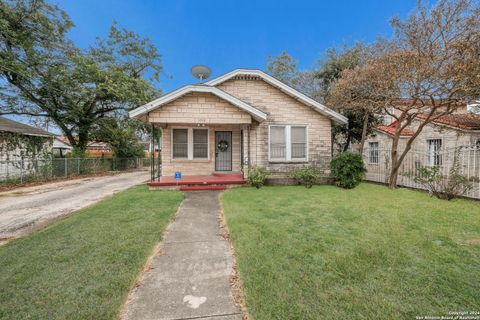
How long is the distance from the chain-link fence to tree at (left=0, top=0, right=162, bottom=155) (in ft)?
5.15

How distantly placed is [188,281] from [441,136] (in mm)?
15615

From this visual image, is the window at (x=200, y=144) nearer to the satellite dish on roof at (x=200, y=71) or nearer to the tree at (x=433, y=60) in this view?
the satellite dish on roof at (x=200, y=71)

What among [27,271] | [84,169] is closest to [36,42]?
[84,169]

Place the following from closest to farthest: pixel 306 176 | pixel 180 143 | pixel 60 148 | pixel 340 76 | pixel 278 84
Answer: pixel 306 176 → pixel 278 84 → pixel 180 143 → pixel 340 76 → pixel 60 148

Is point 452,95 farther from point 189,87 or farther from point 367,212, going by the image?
point 189,87

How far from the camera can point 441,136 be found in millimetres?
12008

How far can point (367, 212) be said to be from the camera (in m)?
5.43

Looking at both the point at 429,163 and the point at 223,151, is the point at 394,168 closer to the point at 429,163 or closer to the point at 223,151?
the point at 429,163

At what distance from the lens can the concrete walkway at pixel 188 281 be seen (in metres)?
2.15

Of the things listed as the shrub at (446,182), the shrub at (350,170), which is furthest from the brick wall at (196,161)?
the shrub at (446,182)

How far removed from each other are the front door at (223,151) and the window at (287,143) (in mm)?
2294

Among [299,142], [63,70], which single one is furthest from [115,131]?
[299,142]

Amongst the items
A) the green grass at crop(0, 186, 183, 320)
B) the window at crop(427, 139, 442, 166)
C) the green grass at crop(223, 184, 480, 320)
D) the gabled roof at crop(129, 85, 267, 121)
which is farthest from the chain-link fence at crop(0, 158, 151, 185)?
the window at crop(427, 139, 442, 166)

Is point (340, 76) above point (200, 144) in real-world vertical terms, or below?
above
